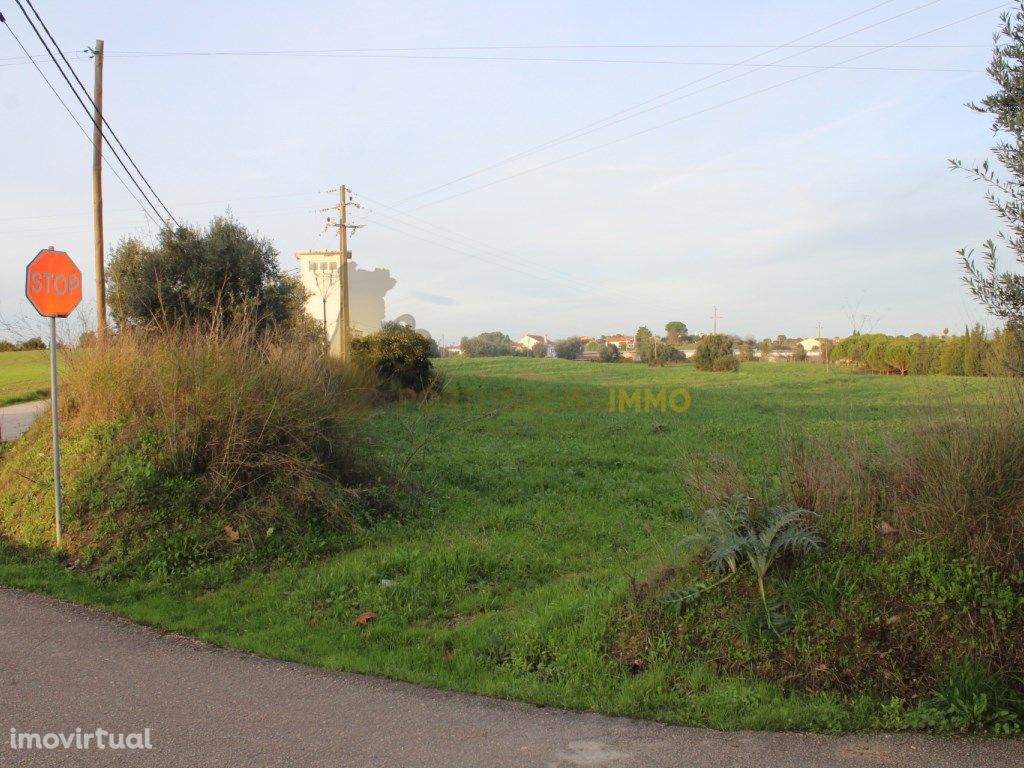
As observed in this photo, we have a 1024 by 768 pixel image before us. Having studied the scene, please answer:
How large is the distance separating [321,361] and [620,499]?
4.75 m

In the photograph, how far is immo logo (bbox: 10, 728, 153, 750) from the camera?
4.23 meters

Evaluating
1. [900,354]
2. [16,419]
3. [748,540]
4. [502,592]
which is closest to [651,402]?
[900,354]

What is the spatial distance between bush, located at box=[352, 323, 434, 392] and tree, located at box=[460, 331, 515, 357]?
180 feet

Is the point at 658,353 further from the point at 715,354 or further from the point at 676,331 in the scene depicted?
the point at 676,331

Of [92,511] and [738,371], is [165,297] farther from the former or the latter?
[738,371]

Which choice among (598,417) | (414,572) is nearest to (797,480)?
(414,572)

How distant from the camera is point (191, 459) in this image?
9.12 meters

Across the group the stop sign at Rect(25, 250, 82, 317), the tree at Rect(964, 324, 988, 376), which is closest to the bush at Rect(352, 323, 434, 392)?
the stop sign at Rect(25, 250, 82, 317)

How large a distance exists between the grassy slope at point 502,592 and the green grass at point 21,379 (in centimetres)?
1346

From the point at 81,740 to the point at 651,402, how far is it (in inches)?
1107

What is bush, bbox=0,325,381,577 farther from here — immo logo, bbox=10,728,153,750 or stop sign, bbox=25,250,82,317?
immo logo, bbox=10,728,153,750

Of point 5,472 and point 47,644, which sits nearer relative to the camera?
point 47,644

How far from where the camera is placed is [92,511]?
873 cm

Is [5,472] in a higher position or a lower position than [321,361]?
lower
